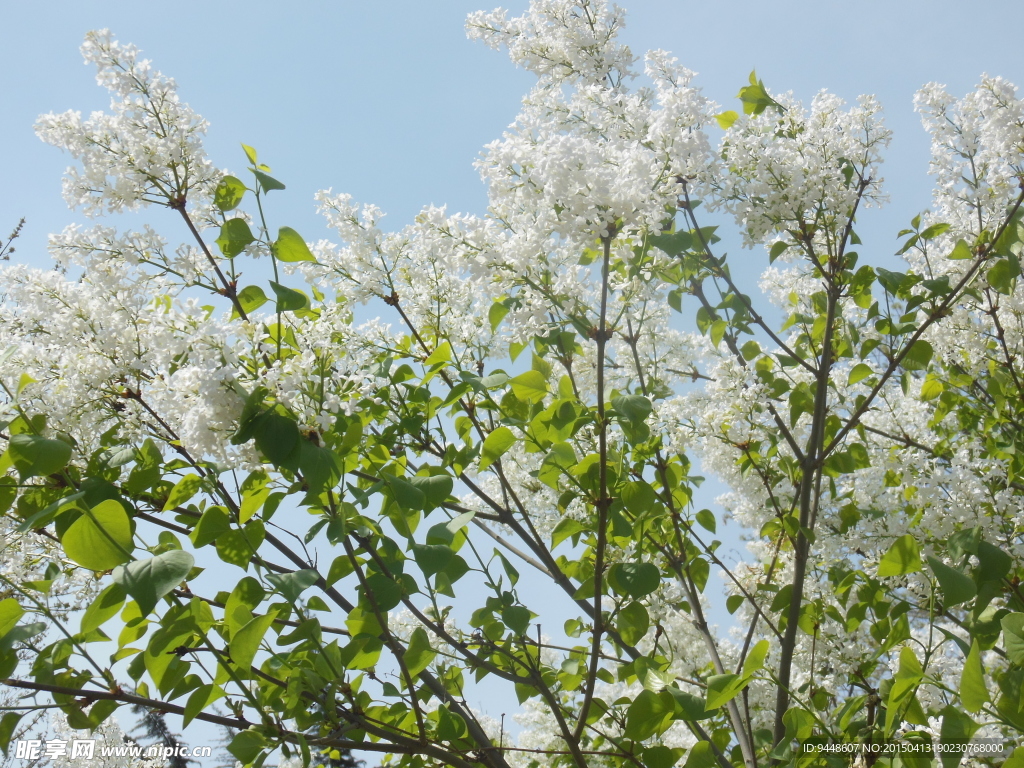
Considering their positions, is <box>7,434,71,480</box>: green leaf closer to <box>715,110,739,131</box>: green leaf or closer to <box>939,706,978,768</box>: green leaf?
<box>939,706,978,768</box>: green leaf

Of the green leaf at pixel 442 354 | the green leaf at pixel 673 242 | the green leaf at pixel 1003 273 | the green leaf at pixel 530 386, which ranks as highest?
the green leaf at pixel 1003 273

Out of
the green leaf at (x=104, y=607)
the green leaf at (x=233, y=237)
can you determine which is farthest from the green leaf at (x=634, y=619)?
the green leaf at (x=233, y=237)

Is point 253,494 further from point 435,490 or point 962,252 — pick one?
point 962,252

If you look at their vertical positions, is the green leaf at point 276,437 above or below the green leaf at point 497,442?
below

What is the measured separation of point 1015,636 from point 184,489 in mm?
2261

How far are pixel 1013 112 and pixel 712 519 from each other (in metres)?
2.10

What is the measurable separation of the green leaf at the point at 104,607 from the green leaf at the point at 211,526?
226 mm

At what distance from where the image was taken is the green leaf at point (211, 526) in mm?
1885

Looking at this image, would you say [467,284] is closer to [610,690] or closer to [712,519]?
[712,519]

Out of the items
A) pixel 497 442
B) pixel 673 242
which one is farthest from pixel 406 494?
pixel 673 242

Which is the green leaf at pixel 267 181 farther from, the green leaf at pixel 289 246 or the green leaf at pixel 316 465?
the green leaf at pixel 316 465

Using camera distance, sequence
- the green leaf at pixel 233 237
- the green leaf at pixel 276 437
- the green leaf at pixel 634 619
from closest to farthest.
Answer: the green leaf at pixel 276 437, the green leaf at pixel 233 237, the green leaf at pixel 634 619

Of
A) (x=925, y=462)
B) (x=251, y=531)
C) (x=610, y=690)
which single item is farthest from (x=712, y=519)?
(x=610, y=690)

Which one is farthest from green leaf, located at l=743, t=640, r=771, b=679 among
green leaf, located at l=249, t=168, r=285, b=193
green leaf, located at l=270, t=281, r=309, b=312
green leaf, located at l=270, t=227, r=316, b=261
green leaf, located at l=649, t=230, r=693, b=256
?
green leaf, located at l=249, t=168, r=285, b=193
